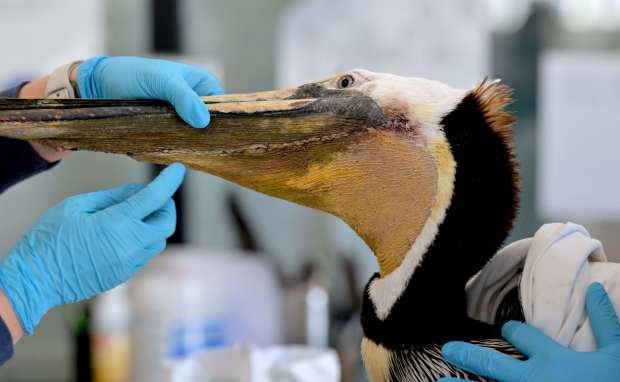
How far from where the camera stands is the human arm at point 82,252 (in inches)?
34.8

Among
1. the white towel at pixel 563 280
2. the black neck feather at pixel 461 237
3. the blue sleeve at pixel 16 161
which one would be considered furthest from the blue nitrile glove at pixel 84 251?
the white towel at pixel 563 280

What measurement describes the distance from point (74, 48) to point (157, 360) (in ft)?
3.52

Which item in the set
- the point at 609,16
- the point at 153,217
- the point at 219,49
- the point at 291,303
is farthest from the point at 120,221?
the point at 609,16

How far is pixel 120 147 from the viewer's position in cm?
78

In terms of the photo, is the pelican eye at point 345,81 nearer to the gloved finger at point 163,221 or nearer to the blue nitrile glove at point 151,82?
the blue nitrile glove at point 151,82

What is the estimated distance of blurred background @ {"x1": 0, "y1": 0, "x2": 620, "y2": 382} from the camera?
195 cm

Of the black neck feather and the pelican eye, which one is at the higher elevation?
the pelican eye

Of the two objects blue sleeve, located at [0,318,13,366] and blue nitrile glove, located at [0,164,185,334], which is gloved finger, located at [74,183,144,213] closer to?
blue nitrile glove, located at [0,164,185,334]

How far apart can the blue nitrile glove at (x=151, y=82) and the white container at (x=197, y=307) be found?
85 centimetres

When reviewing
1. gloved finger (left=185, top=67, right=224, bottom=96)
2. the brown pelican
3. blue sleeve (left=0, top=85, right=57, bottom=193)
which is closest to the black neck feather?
the brown pelican

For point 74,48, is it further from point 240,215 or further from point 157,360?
point 157,360

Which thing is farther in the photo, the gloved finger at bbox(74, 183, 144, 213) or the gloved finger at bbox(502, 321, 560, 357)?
the gloved finger at bbox(74, 183, 144, 213)

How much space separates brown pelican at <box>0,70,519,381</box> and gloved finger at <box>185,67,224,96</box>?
0.61 feet

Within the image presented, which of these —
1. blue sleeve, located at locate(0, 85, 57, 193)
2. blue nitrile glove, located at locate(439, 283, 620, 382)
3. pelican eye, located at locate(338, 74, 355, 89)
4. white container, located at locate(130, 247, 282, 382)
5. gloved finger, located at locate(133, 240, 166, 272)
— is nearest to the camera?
blue nitrile glove, located at locate(439, 283, 620, 382)
